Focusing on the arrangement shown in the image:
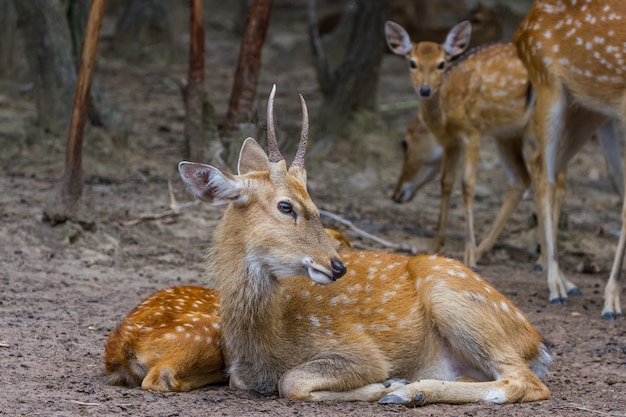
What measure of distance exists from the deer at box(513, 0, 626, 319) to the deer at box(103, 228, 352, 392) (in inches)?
127

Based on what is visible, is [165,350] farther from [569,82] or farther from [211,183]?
[569,82]

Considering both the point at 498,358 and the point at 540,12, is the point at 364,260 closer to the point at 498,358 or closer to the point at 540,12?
the point at 498,358

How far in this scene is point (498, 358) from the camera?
4.81 m

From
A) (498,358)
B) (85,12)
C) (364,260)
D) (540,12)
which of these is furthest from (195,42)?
(498,358)

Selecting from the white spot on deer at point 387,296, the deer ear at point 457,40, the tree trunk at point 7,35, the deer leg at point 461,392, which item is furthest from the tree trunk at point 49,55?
the deer leg at point 461,392

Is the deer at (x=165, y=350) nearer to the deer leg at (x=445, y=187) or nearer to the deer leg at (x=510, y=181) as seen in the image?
the deer leg at (x=445, y=187)

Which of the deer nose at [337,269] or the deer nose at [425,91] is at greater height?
the deer nose at [337,269]

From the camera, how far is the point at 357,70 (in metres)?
11.1

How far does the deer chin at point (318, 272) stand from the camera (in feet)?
14.7

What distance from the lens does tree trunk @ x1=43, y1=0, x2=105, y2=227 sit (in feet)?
22.9

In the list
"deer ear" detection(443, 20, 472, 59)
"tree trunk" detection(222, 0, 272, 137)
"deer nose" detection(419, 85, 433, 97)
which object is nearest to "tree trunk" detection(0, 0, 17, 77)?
"tree trunk" detection(222, 0, 272, 137)

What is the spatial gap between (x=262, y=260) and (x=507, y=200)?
4.91m

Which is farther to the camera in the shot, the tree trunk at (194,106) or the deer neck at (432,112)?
the deer neck at (432,112)

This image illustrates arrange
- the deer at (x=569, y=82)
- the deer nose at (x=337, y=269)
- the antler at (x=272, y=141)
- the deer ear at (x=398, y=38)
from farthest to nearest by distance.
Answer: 1. the deer ear at (x=398, y=38)
2. the deer at (x=569, y=82)
3. the antler at (x=272, y=141)
4. the deer nose at (x=337, y=269)
